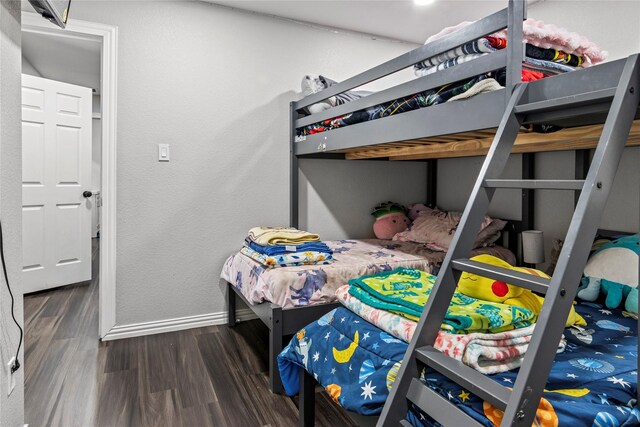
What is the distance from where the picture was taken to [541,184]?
3.54 feet

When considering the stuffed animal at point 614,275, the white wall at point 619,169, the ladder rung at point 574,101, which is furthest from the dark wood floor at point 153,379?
the white wall at point 619,169

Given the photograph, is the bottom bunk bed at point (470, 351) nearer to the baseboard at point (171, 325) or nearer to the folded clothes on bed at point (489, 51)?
the folded clothes on bed at point (489, 51)

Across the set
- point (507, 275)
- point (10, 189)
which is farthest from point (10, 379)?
point (507, 275)

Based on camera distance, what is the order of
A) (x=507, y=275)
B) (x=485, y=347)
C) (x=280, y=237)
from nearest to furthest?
(x=507, y=275), (x=485, y=347), (x=280, y=237)

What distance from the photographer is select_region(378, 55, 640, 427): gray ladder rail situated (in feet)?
2.77

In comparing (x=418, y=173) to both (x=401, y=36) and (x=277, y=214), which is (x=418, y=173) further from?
(x=277, y=214)

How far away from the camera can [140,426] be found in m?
1.66

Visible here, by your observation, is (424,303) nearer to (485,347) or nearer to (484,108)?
(485,347)

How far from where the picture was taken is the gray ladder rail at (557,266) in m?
0.85

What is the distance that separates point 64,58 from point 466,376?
4.71 meters

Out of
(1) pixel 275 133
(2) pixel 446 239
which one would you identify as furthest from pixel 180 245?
(2) pixel 446 239

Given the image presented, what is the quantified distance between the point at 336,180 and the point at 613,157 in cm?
241

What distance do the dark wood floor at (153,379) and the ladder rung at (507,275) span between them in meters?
0.99

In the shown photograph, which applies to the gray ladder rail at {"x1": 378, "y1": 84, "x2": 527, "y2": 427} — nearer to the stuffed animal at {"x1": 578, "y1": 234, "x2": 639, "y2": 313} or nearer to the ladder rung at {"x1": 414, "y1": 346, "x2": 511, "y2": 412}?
the ladder rung at {"x1": 414, "y1": 346, "x2": 511, "y2": 412}
